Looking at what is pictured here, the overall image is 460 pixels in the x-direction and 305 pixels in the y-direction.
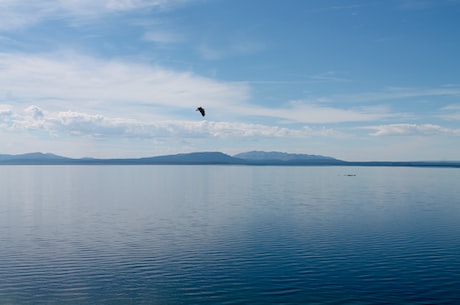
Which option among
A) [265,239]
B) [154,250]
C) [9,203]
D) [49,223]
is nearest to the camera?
[154,250]

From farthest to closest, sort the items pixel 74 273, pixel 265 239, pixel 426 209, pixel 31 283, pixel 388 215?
pixel 426 209, pixel 388 215, pixel 265 239, pixel 74 273, pixel 31 283

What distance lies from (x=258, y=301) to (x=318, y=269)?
11.4 metres

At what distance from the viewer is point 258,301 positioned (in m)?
37.2

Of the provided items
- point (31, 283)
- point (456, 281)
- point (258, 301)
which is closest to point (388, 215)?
point (456, 281)

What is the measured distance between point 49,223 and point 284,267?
157 feet

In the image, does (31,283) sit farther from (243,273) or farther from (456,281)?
(456,281)

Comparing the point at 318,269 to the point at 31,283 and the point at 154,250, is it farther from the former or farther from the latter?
the point at 31,283

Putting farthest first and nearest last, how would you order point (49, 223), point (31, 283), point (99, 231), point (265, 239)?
point (49, 223) → point (99, 231) → point (265, 239) → point (31, 283)

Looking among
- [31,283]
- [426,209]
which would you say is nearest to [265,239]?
[31,283]

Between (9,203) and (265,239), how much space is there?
7623cm

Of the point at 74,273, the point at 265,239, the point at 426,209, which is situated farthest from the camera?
the point at 426,209

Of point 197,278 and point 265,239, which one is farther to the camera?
point 265,239

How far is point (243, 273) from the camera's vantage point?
45094 millimetres

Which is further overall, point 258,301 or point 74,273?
point 74,273
